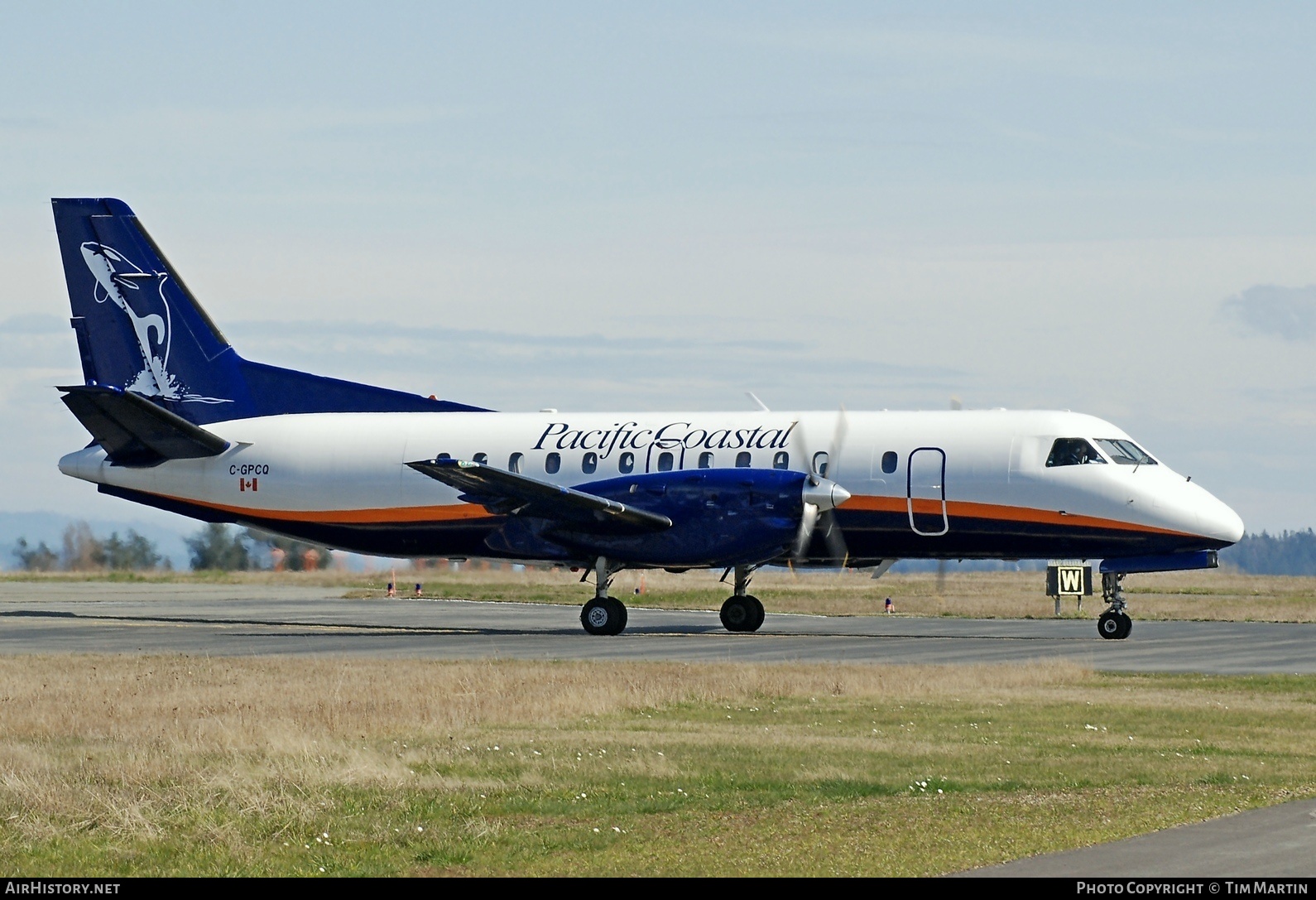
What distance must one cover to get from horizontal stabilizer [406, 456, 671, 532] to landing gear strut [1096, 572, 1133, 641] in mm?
8743

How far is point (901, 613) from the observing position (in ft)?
147

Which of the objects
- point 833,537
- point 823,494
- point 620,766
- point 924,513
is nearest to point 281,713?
point 620,766

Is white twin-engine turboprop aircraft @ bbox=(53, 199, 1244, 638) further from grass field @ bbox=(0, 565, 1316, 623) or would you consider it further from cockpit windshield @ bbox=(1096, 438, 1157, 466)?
grass field @ bbox=(0, 565, 1316, 623)

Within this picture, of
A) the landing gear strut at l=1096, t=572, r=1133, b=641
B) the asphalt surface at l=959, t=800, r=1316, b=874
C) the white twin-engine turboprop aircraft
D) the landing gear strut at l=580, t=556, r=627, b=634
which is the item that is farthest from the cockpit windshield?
the asphalt surface at l=959, t=800, r=1316, b=874

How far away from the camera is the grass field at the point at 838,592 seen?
45.7 meters

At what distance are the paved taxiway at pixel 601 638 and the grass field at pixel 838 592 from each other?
455 cm

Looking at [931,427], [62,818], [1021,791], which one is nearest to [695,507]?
[931,427]

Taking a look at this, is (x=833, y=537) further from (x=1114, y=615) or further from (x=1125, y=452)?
(x=1125, y=452)

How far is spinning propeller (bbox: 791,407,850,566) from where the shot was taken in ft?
101

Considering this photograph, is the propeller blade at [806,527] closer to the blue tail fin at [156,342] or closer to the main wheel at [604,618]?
the main wheel at [604,618]

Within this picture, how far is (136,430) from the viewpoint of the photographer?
35.9 metres

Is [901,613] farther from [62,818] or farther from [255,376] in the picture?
[62,818]

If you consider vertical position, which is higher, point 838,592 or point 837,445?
point 837,445

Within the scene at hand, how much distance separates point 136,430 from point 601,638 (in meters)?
12.1
